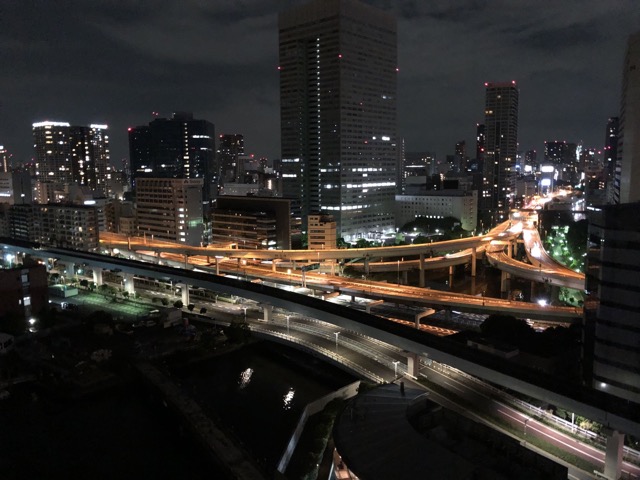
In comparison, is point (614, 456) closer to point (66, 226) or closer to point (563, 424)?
point (563, 424)

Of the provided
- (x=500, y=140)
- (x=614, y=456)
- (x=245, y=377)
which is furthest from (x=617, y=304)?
(x=500, y=140)

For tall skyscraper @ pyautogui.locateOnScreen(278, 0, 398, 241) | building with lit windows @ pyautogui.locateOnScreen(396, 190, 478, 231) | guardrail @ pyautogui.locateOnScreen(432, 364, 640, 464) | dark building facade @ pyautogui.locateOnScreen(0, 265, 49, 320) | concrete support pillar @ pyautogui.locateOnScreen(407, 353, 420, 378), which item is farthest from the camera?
building with lit windows @ pyautogui.locateOnScreen(396, 190, 478, 231)

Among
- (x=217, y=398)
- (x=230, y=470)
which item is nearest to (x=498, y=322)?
(x=217, y=398)

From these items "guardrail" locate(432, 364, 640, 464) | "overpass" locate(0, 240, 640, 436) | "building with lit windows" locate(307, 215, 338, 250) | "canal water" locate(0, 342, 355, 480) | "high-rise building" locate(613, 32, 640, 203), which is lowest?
"canal water" locate(0, 342, 355, 480)

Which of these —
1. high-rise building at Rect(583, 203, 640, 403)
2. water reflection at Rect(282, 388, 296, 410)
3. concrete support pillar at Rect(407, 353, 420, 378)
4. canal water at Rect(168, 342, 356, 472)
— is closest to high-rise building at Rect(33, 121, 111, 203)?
canal water at Rect(168, 342, 356, 472)

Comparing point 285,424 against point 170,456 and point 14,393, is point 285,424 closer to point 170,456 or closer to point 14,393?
point 170,456

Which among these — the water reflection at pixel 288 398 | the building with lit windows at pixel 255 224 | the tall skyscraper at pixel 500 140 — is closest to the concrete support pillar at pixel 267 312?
the water reflection at pixel 288 398

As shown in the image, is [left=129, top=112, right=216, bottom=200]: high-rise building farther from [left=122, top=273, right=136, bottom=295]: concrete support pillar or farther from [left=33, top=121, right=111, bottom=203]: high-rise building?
[left=122, top=273, right=136, bottom=295]: concrete support pillar

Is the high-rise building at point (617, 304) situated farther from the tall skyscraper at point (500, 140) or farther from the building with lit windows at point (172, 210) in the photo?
the tall skyscraper at point (500, 140)
